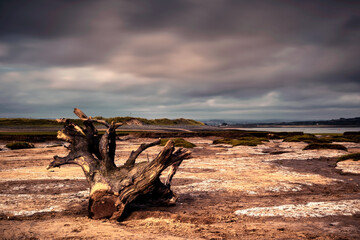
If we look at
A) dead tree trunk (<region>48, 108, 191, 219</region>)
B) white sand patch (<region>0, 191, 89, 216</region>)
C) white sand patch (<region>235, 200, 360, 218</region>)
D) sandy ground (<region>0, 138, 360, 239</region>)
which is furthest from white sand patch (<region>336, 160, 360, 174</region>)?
white sand patch (<region>0, 191, 89, 216</region>)

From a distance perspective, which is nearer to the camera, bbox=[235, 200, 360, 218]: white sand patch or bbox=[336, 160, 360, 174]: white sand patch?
bbox=[235, 200, 360, 218]: white sand patch

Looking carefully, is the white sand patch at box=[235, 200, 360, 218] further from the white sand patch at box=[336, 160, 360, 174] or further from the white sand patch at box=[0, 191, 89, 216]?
the white sand patch at box=[336, 160, 360, 174]

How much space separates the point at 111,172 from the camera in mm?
9859

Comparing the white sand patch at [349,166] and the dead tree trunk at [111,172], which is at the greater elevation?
the dead tree trunk at [111,172]

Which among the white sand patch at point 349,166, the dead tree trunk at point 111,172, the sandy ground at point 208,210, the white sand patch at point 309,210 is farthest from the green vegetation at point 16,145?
the white sand patch at point 349,166

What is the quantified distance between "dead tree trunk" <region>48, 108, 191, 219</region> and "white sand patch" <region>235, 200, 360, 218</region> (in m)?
3.11

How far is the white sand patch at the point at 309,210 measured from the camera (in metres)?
9.03

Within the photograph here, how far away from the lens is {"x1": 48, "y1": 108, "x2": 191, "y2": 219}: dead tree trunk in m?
9.01

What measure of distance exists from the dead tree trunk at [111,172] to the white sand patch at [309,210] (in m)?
3.11

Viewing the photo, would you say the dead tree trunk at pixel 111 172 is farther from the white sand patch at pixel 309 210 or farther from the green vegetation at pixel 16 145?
the green vegetation at pixel 16 145

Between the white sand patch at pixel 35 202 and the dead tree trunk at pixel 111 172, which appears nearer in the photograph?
the dead tree trunk at pixel 111 172

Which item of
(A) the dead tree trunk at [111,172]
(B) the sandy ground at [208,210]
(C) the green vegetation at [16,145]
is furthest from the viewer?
(C) the green vegetation at [16,145]

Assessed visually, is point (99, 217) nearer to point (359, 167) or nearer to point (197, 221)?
point (197, 221)

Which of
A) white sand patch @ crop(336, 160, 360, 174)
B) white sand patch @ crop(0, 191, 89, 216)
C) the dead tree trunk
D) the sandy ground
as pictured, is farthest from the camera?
white sand patch @ crop(336, 160, 360, 174)
